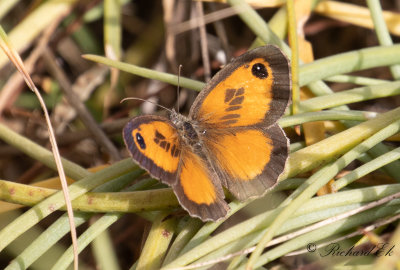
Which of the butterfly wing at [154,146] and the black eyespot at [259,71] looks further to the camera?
the black eyespot at [259,71]

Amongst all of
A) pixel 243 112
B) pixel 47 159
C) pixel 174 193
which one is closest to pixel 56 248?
pixel 47 159

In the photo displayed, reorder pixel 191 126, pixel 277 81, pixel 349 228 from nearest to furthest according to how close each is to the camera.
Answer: pixel 349 228, pixel 277 81, pixel 191 126

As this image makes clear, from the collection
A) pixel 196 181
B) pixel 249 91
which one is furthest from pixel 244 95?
pixel 196 181

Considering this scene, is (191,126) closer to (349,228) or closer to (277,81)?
(277,81)

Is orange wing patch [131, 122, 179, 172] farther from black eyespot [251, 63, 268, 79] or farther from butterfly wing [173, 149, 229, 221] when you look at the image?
black eyespot [251, 63, 268, 79]

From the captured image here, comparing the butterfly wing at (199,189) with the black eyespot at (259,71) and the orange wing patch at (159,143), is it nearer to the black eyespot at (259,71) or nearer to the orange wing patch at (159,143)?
the orange wing patch at (159,143)

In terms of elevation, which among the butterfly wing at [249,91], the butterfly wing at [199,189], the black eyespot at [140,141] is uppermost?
the butterfly wing at [249,91]

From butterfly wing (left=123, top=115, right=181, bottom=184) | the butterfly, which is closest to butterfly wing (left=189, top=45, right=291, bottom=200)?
the butterfly

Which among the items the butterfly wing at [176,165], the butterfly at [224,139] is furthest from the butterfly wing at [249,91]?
the butterfly wing at [176,165]
